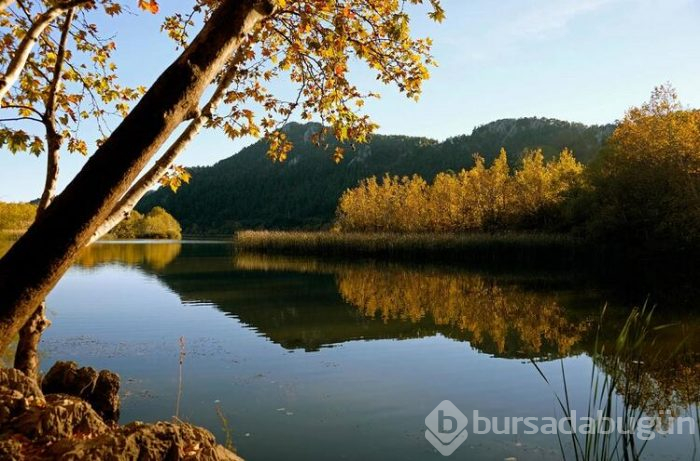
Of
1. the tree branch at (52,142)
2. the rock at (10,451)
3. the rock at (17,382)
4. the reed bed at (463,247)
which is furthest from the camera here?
the reed bed at (463,247)

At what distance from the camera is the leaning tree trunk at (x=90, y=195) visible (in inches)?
102

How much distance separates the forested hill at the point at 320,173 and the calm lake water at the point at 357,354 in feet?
364

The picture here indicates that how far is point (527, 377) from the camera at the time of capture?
8.88 meters

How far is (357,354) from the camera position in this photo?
10.7 metres

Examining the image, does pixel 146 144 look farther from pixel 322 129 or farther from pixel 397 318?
pixel 397 318

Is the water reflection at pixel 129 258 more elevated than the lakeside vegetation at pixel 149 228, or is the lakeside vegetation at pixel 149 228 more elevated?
the lakeside vegetation at pixel 149 228

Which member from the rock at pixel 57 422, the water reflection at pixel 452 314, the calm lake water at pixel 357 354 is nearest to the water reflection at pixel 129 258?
the water reflection at pixel 452 314

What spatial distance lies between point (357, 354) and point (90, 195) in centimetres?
871

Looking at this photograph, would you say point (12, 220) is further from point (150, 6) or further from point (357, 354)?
point (150, 6)

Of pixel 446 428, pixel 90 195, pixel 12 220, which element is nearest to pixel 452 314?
pixel 446 428

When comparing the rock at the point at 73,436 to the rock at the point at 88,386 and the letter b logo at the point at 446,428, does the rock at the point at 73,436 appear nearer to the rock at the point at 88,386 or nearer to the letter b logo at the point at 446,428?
the rock at the point at 88,386

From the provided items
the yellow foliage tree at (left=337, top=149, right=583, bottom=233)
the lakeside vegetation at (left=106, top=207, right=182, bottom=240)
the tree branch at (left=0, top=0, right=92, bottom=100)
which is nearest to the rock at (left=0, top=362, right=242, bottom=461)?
the tree branch at (left=0, top=0, right=92, bottom=100)

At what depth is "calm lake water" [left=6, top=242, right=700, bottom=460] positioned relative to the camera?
634cm

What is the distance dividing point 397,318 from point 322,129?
10.1 metres
